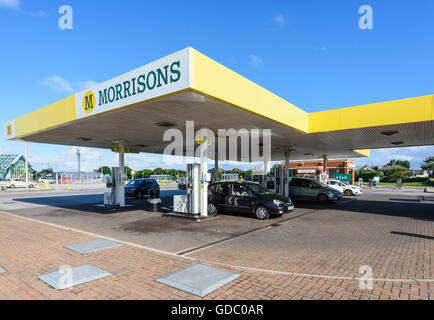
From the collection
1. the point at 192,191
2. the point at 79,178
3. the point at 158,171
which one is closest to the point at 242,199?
the point at 192,191

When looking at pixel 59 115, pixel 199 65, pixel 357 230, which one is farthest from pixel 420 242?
pixel 59 115

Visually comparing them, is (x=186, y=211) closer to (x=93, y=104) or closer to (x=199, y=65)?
(x=93, y=104)

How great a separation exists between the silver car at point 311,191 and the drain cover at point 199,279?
47.9 feet

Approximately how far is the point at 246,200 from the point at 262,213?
0.92m

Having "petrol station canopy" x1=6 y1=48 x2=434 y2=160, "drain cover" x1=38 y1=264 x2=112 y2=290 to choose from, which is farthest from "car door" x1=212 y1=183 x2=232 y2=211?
"drain cover" x1=38 y1=264 x2=112 y2=290

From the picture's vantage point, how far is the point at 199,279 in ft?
14.6

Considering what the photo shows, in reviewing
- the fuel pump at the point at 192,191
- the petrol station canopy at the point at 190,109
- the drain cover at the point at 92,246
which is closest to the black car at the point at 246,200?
the fuel pump at the point at 192,191

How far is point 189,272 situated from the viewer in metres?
4.78

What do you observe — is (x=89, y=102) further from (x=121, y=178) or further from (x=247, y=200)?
(x=247, y=200)

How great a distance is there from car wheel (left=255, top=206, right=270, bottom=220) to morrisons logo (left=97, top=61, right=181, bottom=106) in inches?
266

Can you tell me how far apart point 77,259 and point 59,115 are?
7.12 metres

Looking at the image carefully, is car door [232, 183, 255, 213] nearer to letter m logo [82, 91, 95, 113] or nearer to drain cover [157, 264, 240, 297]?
drain cover [157, 264, 240, 297]

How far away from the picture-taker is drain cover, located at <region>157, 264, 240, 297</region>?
4062 millimetres

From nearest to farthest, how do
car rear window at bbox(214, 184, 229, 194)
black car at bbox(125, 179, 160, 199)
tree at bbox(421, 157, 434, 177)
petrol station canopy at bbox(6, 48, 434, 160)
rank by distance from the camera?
petrol station canopy at bbox(6, 48, 434, 160)
car rear window at bbox(214, 184, 229, 194)
black car at bbox(125, 179, 160, 199)
tree at bbox(421, 157, 434, 177)
